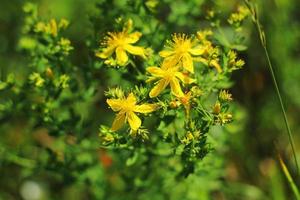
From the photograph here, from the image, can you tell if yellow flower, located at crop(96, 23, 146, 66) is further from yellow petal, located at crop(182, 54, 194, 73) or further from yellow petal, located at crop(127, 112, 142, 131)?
yellow petal, located at crop(127, 112, 142, 131)

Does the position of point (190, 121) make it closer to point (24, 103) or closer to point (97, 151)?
point (24, 103)

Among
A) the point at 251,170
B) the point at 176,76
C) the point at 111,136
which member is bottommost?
the point at 111,136

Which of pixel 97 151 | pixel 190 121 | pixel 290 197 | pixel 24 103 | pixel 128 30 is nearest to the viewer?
pixel 190 121

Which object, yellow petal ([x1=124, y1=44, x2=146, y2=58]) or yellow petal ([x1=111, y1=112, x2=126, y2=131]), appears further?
yellow petal ([x1=124, y1=44, x2=146, y2=58])

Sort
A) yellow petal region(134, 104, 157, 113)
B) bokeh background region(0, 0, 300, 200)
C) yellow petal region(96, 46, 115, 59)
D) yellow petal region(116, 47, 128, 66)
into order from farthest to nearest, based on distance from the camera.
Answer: bokeh background region(0, 0, 300, 200) < yellow petal region(96, 46, 115, 59) < yellow petal region(116, 47, 128, 66) < yellow petal region(134, 104, 157, 113)

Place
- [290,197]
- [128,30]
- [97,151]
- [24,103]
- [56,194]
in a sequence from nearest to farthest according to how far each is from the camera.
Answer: [128,30], [24,103], [290,197], [97,151], [56,194]

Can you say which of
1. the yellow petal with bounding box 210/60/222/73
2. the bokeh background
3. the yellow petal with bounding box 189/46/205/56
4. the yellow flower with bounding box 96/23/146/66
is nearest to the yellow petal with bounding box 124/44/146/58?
the yellow flower with bounding box 96/23/146/66

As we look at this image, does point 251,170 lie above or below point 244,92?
below

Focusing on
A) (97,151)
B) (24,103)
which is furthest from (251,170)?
(24,103)
